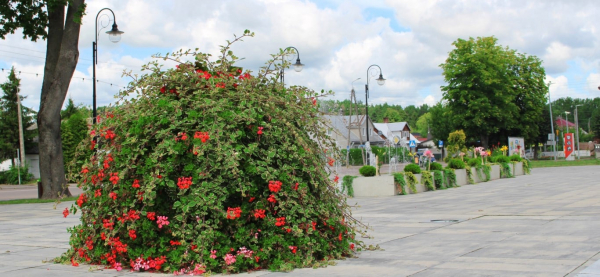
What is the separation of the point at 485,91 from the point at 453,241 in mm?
52528

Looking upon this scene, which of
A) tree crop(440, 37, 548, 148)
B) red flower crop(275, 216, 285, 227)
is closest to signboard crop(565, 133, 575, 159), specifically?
tree crop(440, 37, 548, 148)

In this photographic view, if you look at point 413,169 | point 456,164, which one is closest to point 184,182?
point 413,169

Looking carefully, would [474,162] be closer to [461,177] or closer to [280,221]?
[461,177]

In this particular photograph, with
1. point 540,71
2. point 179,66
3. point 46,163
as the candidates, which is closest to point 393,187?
point 46,163

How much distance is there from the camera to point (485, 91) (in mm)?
58375

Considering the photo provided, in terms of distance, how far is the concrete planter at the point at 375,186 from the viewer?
67.5 feet

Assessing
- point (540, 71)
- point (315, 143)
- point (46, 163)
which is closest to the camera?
point (315, 143)

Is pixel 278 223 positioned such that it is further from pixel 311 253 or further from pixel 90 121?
pixel 90 121

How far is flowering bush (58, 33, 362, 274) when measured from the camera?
6.51 metres

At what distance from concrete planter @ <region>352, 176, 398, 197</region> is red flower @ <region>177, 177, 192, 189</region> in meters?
14.5

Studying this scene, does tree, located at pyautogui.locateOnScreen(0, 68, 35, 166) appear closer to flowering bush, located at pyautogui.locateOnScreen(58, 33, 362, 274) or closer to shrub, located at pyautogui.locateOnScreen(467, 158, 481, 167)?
shrub, located at pyautogui.locateOnScreen(467, 158, 481, 167)

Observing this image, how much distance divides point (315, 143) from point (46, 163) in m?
17.6

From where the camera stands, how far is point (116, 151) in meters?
7.01

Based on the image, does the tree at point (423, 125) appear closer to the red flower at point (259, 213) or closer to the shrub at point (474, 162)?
A: the shrub at point (474, 162)
